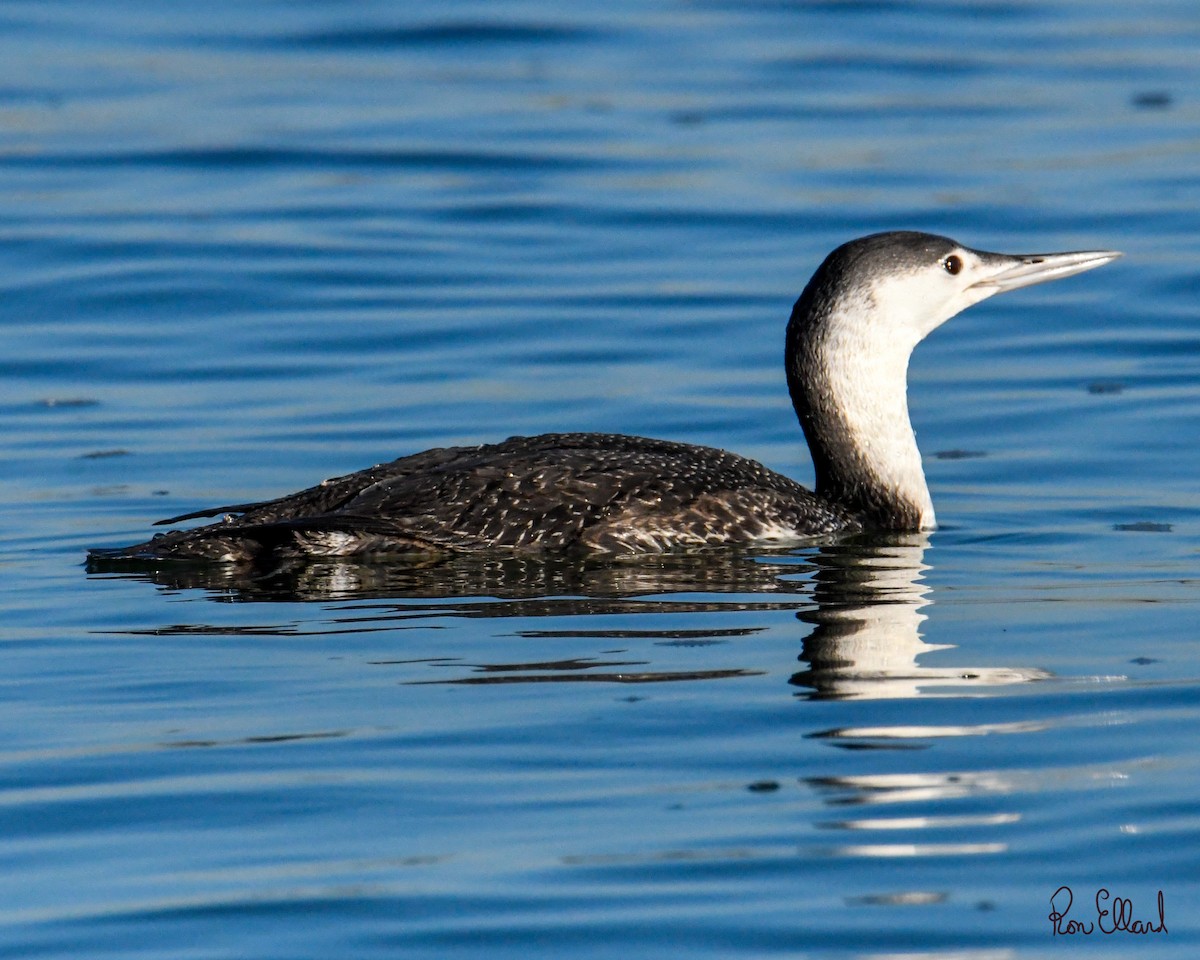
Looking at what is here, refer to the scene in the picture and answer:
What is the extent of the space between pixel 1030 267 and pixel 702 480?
1.58 metres

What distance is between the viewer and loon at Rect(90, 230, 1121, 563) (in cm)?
703

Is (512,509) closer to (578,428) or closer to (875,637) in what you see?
(875,637)

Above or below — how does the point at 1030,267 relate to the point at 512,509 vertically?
above

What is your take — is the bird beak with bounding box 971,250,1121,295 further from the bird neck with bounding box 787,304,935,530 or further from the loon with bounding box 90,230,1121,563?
the bird neck with bounding box 787,304,935,530

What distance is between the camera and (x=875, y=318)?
779cm

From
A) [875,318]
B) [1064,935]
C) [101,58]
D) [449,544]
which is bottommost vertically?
[1064,935]

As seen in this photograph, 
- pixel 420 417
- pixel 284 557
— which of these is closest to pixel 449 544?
pixel 284 557

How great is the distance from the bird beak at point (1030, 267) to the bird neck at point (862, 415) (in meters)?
0.41

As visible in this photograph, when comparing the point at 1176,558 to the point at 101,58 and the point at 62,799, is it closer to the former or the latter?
the point at 62,799

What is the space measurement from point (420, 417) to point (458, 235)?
406 cm

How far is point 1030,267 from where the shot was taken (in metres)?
8.09
